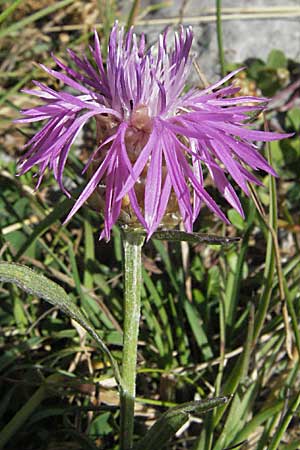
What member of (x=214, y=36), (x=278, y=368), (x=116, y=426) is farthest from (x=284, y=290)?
(x=214, y=36)

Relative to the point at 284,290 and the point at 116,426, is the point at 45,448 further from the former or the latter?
the point at 284,290

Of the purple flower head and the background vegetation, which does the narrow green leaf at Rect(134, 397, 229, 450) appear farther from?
the purple flower head

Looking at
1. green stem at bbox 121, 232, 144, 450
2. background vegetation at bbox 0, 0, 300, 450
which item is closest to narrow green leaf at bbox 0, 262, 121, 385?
green stem at bbox 121, 232, 144, 450

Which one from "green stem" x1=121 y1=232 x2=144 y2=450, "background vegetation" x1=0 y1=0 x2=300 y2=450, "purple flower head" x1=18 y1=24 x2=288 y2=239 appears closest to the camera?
"purple flower head" x1=18 y1=24 x2=288 y2=239

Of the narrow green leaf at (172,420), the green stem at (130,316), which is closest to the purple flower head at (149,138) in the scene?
the green stem at (130,316)

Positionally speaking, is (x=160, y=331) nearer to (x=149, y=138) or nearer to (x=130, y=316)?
(x=130, y=316)

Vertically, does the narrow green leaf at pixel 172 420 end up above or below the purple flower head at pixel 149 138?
below

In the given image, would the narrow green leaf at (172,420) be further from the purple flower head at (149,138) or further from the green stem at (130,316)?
the purple flower head at (149,138)
